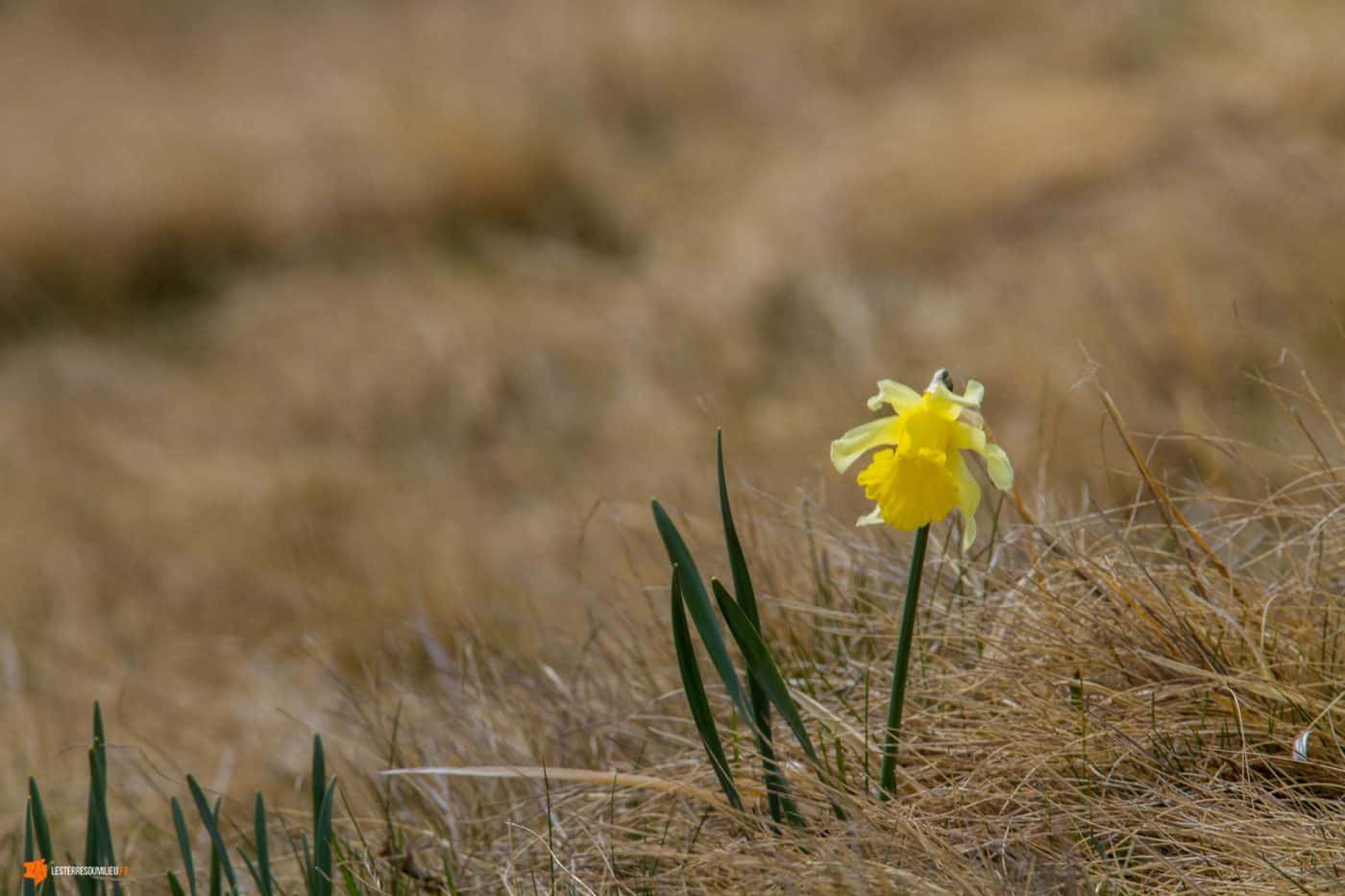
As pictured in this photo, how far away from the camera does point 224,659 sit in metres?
3.06

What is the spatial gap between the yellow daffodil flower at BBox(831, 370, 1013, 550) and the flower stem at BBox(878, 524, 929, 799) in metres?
0.03

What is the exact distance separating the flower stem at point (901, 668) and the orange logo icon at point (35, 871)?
2.39 feet

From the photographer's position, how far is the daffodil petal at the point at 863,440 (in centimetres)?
94

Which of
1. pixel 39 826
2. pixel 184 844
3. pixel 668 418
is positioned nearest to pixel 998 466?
pixel 184 844

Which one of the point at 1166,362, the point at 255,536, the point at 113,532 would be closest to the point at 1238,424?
the point at 1166,362

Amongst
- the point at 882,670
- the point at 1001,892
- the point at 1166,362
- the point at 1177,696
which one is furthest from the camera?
the point at 1166,362

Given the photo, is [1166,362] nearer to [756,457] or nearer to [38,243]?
[756,457]

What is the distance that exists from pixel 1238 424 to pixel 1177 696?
4.40ft

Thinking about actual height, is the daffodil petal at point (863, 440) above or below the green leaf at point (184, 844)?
above

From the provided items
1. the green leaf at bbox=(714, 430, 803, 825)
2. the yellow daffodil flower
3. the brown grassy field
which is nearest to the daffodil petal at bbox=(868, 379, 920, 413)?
the yellow daffodil flower

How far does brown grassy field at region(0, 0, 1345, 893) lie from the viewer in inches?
44.3

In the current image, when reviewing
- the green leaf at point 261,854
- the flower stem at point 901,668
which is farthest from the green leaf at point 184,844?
the flower stem at point 901,668

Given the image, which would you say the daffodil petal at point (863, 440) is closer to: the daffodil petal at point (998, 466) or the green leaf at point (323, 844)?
the daffodil petal at point (998, 466)

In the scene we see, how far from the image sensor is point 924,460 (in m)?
0.89
